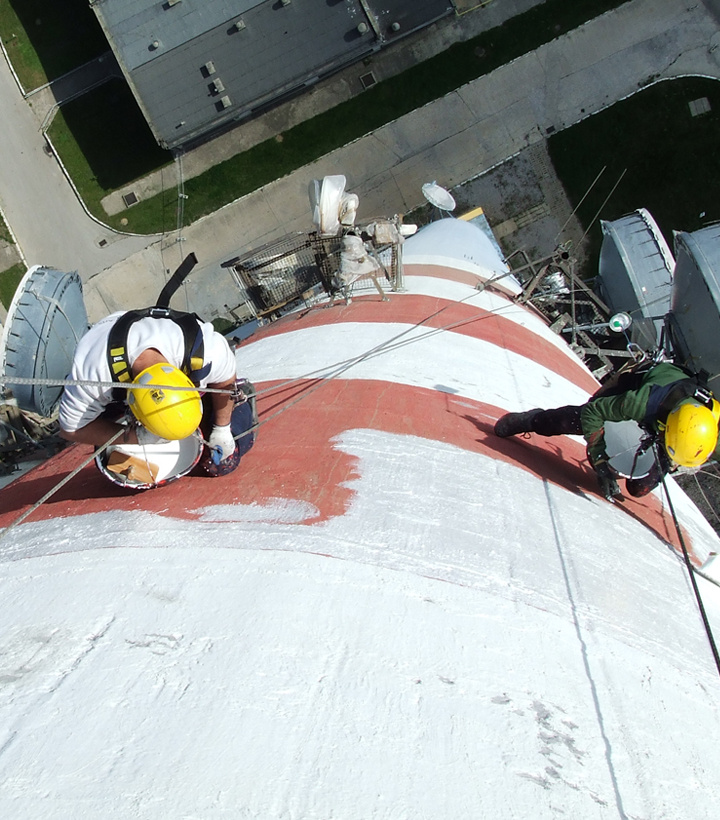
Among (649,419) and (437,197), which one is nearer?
(649,419)

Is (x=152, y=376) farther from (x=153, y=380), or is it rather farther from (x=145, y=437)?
(x=145, y=437)

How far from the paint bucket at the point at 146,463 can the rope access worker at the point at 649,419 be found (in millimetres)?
3402

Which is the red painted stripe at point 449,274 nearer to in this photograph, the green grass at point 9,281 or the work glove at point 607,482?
the work glove at point 607,482

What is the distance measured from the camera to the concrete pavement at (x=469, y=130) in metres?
19.6

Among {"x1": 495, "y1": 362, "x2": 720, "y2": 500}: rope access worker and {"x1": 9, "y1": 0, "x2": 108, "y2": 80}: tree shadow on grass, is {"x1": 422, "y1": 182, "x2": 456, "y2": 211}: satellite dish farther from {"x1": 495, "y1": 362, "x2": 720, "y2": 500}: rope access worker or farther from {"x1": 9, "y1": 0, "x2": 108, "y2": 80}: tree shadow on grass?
{"x1": 9, "y1": 0, "x2": 108, "y2": 80}: tree shadow on grass

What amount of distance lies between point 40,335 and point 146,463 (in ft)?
26.7

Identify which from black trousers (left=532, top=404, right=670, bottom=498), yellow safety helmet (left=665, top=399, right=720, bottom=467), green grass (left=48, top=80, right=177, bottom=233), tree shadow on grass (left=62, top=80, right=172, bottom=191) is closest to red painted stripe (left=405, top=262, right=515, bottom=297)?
black trousers (left=532, top=404, right=670, bottom=498)

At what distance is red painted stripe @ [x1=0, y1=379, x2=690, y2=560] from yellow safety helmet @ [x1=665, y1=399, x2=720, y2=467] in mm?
979

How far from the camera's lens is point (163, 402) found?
446 cm

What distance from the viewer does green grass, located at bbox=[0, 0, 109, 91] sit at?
19.4 m

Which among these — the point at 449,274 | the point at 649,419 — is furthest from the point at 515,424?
the point at 449,274

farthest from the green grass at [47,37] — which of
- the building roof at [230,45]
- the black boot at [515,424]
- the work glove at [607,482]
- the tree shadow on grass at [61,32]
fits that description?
the work glove at [607,482]

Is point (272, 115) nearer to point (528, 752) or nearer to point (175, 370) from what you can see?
point (175, 370)

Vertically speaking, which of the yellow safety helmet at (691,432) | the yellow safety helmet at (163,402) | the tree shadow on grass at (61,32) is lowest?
the yellow safety helmet at (691,432)
